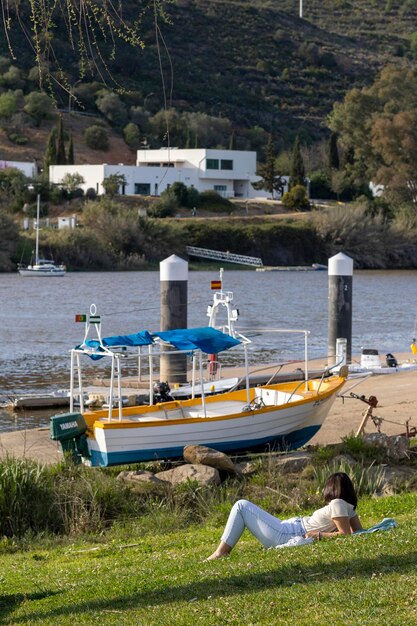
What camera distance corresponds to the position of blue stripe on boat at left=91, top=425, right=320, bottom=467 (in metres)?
16.4

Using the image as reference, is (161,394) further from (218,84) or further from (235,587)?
(218,84)

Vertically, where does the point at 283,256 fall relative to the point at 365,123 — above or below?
below

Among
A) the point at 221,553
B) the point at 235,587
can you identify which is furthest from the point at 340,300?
the point at 235,587

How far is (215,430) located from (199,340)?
57.1 inches

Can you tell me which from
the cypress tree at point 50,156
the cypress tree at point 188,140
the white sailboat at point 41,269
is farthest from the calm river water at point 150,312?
the cypress tree at point 188,140

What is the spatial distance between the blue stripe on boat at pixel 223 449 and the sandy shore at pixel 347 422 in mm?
469

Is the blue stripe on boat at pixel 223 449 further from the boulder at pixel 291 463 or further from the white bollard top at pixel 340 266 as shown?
the white bollard top at pixel 340 266

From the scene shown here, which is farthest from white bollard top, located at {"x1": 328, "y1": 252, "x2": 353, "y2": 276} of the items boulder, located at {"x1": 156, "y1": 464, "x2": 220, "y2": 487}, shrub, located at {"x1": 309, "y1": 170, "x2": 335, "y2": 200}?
shrub, located at {"x1": 309, "y1": 170, "x2": 335, "y2": 200}

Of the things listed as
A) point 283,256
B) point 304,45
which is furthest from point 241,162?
point 304,45

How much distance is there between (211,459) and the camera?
1569cm

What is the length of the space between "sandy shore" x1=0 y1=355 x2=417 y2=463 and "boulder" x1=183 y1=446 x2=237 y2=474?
2.29 m

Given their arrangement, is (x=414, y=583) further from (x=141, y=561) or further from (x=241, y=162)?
(x=241, y=162)

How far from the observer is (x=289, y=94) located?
176875 millimetres

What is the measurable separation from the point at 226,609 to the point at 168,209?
98.8m
